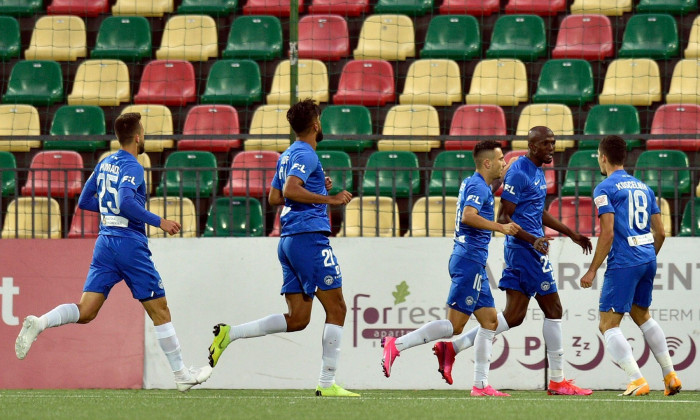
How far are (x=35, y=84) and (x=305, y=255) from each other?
7959 millimetres

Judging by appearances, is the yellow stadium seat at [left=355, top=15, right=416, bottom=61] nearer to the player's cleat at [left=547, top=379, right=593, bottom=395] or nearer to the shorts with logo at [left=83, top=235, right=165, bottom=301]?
the player's cleat at [left=547, top=379, right=593, bottom=395]

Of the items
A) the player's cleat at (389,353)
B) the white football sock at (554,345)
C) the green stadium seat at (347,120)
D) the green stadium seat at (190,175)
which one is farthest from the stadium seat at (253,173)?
the white football sock at (554,345)

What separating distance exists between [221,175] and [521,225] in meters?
5.31

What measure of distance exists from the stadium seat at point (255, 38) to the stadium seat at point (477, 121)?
2.80 meters

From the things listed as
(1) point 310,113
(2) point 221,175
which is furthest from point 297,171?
(2) point 221,175

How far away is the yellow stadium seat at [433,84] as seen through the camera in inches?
551

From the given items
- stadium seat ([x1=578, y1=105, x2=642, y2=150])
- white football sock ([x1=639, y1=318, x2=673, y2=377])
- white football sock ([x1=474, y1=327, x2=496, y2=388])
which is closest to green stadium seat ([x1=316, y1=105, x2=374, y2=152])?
stadium seat ([x1=578, y1=105, x2=642, y2=150])

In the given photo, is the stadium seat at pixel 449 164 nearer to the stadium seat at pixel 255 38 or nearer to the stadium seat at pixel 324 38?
the stadium seat at pixel 324 38

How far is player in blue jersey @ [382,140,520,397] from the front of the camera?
28.2ft

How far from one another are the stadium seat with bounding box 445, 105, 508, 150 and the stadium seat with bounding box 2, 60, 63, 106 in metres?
5.13

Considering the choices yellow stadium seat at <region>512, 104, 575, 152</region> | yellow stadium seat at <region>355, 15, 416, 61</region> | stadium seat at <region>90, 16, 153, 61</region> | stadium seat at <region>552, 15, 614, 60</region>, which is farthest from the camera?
stadium seat at <region>90, 16, 153, 61</region>

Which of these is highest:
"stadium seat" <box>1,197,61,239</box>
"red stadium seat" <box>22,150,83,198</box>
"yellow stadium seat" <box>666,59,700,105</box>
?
"yellow stadium seat" <box>666,59,700,105</box>

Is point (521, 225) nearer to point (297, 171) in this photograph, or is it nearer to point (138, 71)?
point (297, 171)

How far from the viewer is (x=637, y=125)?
13.1 metres
